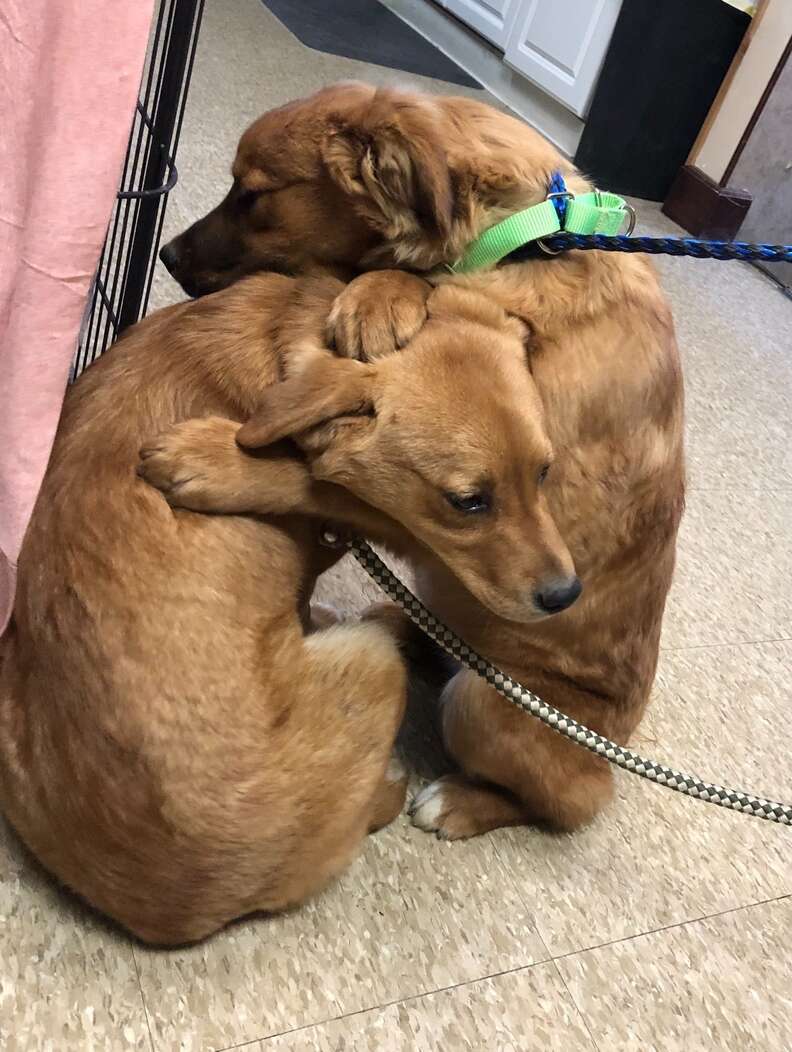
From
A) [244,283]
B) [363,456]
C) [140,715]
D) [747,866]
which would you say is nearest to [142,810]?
[140,715]

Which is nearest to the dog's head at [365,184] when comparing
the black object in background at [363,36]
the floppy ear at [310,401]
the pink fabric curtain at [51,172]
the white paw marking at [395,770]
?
the floppy ear at [310,401]

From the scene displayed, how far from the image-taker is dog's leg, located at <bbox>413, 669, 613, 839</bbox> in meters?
1.52

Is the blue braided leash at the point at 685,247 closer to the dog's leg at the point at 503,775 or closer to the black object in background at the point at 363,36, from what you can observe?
the dog's leg at the point at 503,775

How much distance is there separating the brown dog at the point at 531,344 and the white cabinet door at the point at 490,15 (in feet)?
12.9

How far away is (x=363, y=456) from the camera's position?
1196 mm

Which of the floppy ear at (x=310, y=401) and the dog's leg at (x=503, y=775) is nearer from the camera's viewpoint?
the floppy ear at (x=310, y=401)

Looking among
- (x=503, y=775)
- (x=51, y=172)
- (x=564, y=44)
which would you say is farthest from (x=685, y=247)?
(x=564, y=44)

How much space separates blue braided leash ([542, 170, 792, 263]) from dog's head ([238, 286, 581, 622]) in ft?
0.44

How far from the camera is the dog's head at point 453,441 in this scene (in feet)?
3.82

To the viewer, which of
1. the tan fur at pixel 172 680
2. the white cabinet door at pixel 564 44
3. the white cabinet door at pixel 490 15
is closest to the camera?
the tan fur at pixel 172 680

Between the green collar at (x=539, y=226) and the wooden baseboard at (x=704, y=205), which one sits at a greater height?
the green collar at (x=539, y=226)

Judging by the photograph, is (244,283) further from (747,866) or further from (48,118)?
(747,866)

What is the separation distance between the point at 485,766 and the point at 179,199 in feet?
6.93

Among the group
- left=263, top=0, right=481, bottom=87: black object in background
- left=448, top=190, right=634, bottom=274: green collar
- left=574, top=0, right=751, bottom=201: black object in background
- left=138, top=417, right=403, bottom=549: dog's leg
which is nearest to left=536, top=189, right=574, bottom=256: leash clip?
left=448, top=190, right=634, bottom=274: green collar
